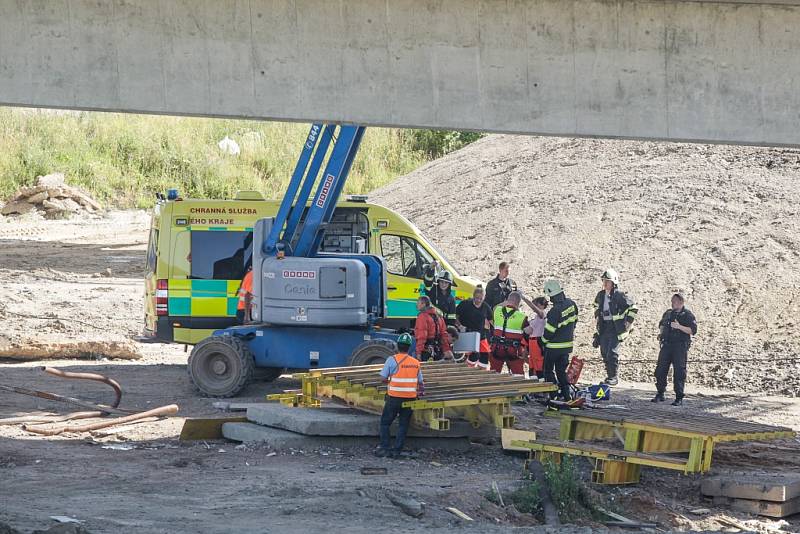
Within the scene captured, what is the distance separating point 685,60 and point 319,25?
12.4ft

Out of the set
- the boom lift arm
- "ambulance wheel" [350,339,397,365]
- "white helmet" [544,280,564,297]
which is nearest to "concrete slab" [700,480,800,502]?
"white helmet" [544,280,564,297]

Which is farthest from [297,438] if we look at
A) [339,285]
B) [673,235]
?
[673,235]

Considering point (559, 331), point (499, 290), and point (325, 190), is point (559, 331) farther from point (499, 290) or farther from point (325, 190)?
point (325, 190)

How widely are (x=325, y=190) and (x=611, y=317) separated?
4.97 m

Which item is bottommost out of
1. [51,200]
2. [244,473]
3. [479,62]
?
[244,473]

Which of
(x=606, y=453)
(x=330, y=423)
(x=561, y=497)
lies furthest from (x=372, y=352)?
(x=561, y=497)

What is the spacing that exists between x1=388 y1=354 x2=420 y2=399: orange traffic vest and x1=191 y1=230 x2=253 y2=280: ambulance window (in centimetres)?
577

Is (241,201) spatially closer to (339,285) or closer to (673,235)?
(339,285)

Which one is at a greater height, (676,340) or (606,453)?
(676,340)

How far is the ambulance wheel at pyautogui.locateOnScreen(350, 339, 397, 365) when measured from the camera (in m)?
16.2

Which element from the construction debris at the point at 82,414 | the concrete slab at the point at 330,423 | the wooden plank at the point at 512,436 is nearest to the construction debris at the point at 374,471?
the concrete slab at the point at 330,423

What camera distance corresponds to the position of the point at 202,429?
14.0m

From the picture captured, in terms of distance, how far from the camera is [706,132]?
1242 cm

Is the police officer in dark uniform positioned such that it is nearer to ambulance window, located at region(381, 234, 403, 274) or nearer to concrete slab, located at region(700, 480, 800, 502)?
ambulance window, located at region(381, 234, 403, 274)
